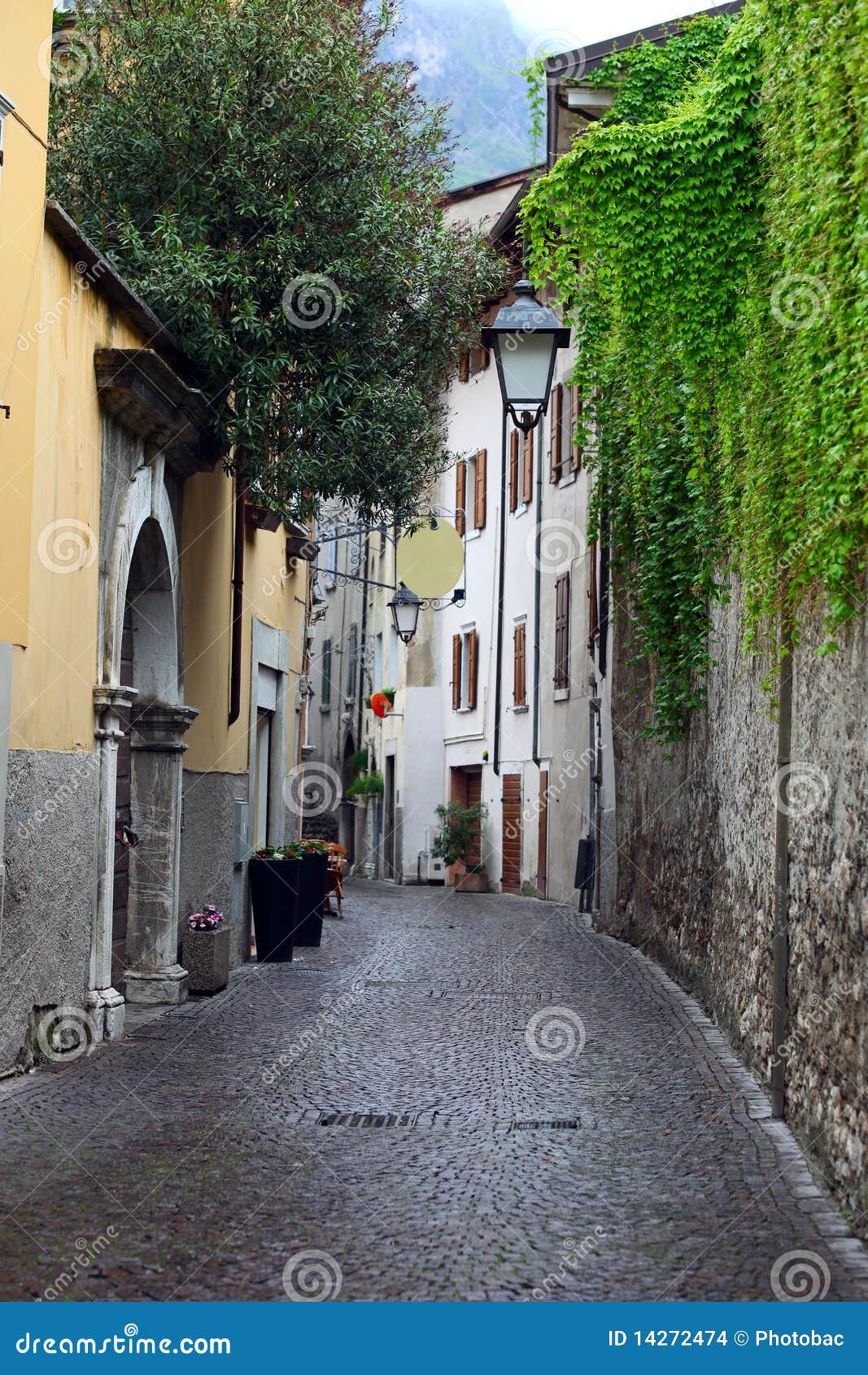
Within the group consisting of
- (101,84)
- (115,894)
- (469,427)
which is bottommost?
(115,894)

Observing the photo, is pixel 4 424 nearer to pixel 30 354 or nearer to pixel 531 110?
pixel 30 354

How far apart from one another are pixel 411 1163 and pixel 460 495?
1006 inches

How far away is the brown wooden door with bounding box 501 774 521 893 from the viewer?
2611cm

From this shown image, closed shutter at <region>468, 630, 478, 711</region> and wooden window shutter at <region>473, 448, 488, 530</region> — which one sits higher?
wooden window shutter at <region>473, 448, 488, 530</region>

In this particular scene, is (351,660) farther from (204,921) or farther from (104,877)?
(104,877)

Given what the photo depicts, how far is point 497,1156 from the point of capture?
6.19m

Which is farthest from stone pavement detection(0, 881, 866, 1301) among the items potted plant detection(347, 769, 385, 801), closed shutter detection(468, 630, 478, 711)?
potted plant detection(347, 769, 385, 801)

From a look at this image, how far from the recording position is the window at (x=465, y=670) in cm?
2944

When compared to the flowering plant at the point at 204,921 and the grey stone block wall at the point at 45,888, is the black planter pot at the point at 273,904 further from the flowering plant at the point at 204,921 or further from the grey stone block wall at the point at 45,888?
the grey stone block wall at the point at 45,888

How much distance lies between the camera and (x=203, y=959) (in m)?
11.3

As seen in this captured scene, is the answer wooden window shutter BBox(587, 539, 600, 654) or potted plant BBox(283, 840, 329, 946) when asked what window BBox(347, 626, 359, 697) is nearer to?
wooden window shutter BBox(587, 539, 600, 654)

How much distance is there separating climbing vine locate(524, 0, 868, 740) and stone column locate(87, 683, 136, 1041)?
11.8 ft

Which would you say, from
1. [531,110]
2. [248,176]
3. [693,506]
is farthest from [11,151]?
[531,110]

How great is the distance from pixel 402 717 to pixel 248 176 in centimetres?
2197
